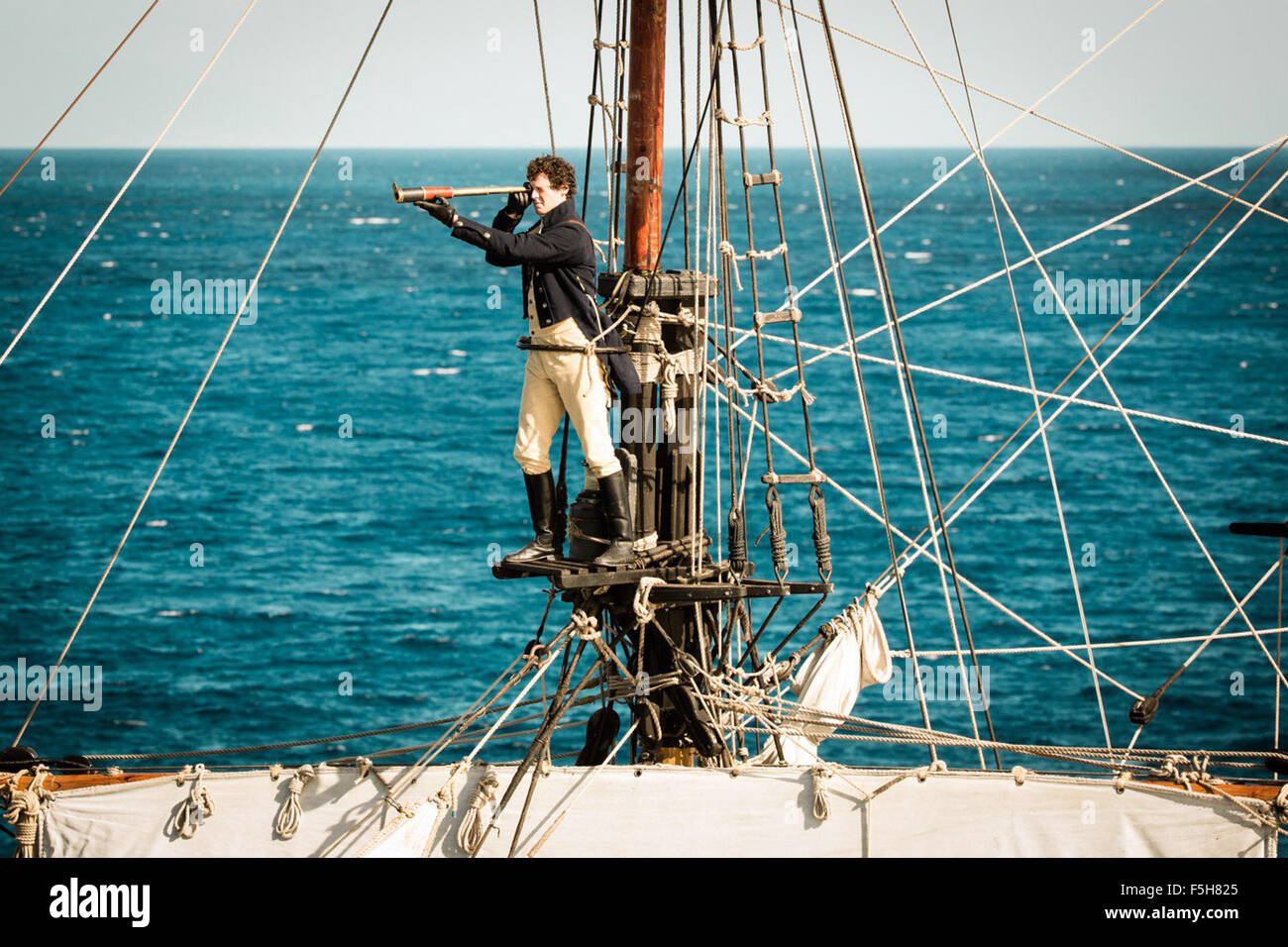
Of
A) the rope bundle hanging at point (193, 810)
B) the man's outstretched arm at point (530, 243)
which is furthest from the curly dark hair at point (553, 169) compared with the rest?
the rope bundle hanging at point (193, 810)

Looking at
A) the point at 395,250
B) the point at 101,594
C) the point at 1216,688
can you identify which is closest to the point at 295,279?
the point at 395,250

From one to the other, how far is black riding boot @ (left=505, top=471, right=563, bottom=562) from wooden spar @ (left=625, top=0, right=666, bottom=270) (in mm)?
1935

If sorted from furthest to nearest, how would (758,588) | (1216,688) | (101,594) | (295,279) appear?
(295,279), (101,594), (1216,688), (758,588)

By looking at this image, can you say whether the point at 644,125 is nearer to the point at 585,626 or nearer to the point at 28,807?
the point at 585,626

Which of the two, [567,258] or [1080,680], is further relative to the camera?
[1080,680]

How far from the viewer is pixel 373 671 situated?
148 ft

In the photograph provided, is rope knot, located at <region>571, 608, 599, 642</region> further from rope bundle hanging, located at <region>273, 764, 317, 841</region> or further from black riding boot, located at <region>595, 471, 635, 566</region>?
rope bundle hanging, located at <region>273, 764, 317, 841</region>

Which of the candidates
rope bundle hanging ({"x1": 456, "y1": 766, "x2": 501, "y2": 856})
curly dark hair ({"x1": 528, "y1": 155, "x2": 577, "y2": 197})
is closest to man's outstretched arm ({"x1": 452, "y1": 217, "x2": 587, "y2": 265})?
curly dark hair ({"x1": 528, "y1": 155, "x2": 577, "y2": 197})

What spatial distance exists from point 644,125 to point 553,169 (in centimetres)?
116

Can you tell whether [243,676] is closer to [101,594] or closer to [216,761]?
[216,761]

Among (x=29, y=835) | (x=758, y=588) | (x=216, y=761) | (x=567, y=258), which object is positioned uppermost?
(x=567, y=258)

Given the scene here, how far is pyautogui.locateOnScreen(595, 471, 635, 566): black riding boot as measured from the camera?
13930 millimetres

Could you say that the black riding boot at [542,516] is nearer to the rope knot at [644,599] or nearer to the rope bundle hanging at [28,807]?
the rope knot at [644,599]
